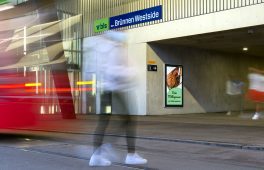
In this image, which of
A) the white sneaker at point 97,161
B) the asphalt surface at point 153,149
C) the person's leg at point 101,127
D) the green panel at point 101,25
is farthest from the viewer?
the green panel at point 101,25

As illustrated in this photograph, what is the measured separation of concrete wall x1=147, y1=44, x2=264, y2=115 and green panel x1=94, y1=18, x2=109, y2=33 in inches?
111

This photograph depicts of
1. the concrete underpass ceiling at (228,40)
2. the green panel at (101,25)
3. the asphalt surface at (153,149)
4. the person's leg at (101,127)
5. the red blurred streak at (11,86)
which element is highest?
the green panel at (101,25)

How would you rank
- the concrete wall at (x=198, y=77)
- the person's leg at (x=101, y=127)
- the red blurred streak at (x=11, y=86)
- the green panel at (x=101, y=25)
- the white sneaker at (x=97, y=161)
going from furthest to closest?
the green panel at (x=101, y=25) → the concrete wall at (x=198, y=77) → the red blurred streak at (x=11, y=86) → the white sneaker at (x=97, y=161) → the person's leg at (x=101, y=127)

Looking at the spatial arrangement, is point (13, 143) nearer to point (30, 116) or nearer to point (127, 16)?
point (30, 116)

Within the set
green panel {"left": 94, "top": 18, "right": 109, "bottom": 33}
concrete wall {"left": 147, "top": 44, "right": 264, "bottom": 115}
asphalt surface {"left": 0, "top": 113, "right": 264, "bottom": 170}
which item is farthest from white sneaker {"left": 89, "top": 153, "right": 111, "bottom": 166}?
green panel {"left": 94, "top": 18, "right": 109, "bottom": 33}

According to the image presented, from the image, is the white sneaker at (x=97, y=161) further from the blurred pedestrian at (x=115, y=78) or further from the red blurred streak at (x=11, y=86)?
the red blurred streak at (x=11, y=86)

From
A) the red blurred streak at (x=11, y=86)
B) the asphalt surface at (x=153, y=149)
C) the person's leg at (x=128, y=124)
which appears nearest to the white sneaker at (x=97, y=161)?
the asphalt surface at (x=153, y=149)

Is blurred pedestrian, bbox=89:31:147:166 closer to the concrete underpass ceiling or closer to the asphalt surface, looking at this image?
the asphalt surface

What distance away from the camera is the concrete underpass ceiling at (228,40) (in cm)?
1908

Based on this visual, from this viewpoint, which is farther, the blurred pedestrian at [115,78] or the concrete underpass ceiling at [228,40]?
the concrete underpass ceiling at [228,40]

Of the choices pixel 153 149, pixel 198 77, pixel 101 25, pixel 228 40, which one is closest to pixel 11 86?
pixel 153 149

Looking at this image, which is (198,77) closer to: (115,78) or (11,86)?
(11,86)

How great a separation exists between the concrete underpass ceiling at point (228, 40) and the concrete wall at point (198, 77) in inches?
21.3

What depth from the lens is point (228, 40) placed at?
21469mm
